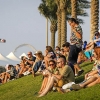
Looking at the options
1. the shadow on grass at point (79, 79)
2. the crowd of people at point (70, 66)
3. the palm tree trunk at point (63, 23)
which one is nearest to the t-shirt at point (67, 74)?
the crowd of people at point (70, 66)

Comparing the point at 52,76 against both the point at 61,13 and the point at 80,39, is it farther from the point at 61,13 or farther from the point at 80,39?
the point at 61,13

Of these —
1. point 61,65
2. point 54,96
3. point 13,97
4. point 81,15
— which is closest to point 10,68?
point 13,97

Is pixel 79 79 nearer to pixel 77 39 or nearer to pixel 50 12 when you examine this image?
pixel 77 39

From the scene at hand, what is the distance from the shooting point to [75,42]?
14.3m

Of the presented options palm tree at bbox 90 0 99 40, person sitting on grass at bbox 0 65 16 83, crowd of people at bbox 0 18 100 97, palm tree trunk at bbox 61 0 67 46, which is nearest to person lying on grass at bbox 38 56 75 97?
crowd of people at bbox 0 18 100 97

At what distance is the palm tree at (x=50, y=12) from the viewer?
4749cm

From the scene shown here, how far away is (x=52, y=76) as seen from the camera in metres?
11.7

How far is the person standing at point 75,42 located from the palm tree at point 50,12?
3230cm

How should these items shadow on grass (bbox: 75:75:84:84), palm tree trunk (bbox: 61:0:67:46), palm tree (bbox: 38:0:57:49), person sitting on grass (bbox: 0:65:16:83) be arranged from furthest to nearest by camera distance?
palm tree (bbox: 38:0:57:49), palm tree trunk (bbox: 61:0:67:46), person sitting on grass (bbox: 0:65:16:83), shadow on grass (bbox: 75:75:84:84)

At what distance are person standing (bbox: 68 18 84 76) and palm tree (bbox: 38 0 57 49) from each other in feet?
106

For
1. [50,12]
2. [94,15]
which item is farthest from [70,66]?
[50,12]

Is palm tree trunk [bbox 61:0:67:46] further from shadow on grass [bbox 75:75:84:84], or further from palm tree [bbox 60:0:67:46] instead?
shadow on grass [bbox 75:75:84:84]

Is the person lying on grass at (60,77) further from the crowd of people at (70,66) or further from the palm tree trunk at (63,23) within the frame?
the palm tree trunk at (63,23)

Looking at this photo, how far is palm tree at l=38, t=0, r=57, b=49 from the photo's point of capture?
156ft
